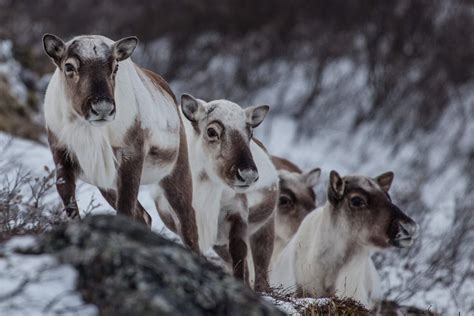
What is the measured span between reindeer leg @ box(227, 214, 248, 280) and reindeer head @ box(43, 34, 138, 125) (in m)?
1.97

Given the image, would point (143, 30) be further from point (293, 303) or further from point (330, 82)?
point (293, 303)

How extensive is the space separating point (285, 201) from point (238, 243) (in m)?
3.05

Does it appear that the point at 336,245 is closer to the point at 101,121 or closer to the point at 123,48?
the point at 123,48

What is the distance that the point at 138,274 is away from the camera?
4.06 m

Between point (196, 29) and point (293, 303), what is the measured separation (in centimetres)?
1806

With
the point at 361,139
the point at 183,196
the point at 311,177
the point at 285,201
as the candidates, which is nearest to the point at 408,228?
the point at 183,196

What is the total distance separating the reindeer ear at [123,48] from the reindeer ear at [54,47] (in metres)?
0.35

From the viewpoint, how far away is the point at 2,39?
1802 cm

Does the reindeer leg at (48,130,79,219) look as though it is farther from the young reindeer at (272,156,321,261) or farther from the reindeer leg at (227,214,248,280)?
the young reindeer at (272,156,321,261)

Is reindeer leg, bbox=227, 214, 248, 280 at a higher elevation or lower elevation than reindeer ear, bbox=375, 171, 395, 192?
lower

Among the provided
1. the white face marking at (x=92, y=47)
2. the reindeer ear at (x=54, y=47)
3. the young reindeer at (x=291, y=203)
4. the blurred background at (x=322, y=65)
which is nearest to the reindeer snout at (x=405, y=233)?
the young reindeer at (x=291, y=203)

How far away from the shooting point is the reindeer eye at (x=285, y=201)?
36.1 ft

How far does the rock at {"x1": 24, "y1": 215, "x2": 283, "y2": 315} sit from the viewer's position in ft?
13.1

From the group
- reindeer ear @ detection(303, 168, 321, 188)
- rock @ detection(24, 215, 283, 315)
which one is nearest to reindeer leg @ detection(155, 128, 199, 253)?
rock @ detection(24, 215, 283, 315)
